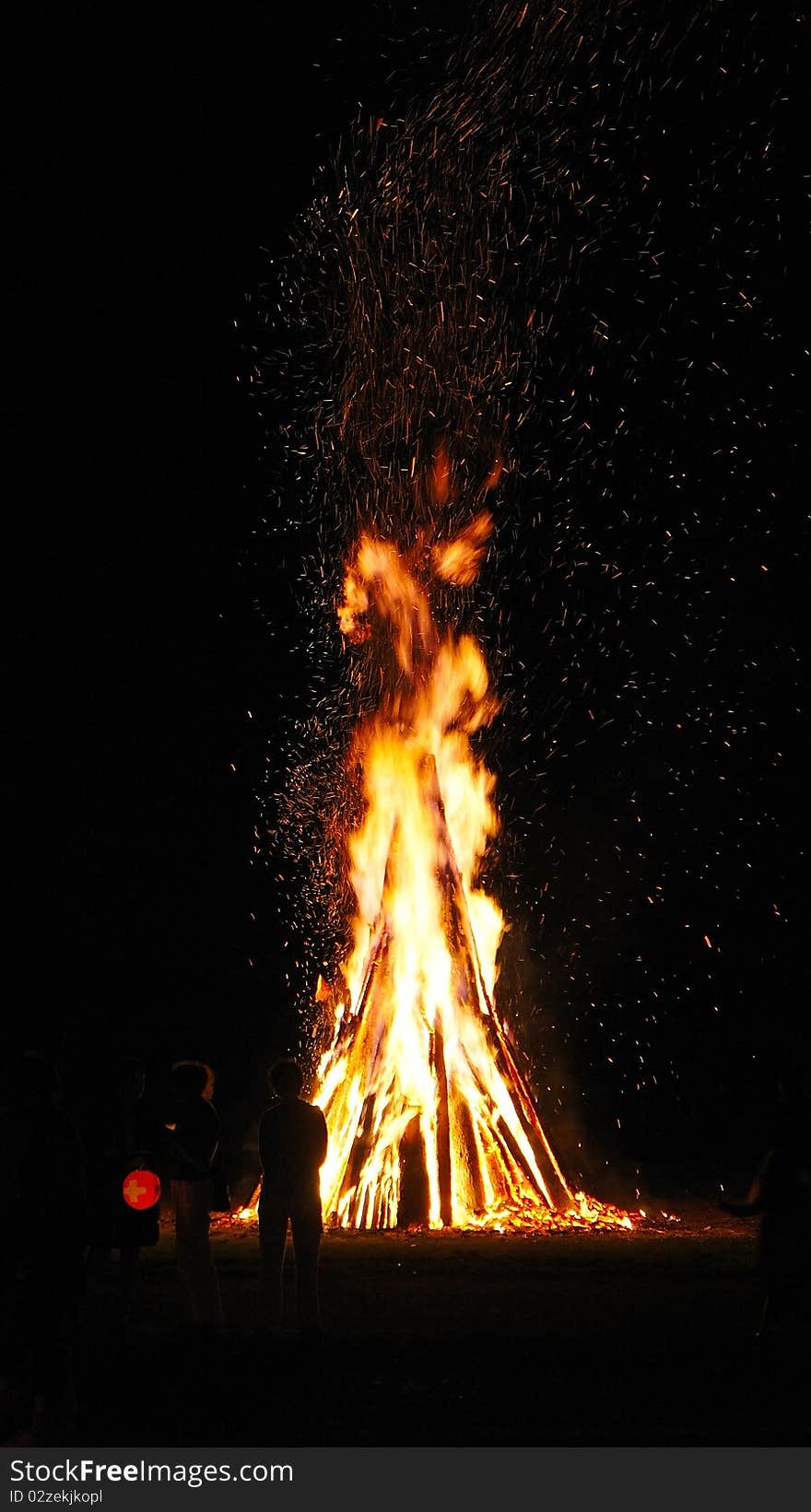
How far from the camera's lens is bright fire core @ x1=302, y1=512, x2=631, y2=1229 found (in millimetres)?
17453

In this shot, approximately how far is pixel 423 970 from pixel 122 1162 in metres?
8.99

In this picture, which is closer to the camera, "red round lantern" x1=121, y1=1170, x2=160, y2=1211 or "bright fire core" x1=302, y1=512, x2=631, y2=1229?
"red round lantern" x1=121, y1=1170, x2=160, y2=1211

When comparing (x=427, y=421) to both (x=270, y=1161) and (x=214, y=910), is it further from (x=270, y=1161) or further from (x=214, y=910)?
(x=214, y=910)

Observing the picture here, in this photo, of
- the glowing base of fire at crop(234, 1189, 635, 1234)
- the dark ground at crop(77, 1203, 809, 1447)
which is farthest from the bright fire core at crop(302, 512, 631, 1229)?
the dark ground at crop(77, 1203, 809, 1447)

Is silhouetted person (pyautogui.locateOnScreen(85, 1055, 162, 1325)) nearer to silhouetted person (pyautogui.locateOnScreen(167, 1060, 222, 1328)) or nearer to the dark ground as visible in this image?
silhouetted person (pyautogui.locateOnScreen(167, 1060, 222, 1328))

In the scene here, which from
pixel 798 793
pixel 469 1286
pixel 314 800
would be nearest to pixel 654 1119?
pixel 798 793

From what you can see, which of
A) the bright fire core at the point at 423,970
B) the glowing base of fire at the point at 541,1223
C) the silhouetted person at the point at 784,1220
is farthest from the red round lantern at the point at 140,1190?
Result: the bright fire core at the point at 423,970

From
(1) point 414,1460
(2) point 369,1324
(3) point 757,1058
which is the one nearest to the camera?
(1) point 414,1460

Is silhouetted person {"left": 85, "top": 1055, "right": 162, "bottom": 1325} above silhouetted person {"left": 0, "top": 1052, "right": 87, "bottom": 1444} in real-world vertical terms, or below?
above

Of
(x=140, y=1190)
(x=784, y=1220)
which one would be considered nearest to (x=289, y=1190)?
(x=140, y=1190)

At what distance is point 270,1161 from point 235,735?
19.4 meters

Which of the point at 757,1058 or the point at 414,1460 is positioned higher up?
the point at 757,1058

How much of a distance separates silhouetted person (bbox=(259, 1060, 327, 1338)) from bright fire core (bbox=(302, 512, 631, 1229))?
8.19 metres

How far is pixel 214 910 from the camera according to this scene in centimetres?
2922
